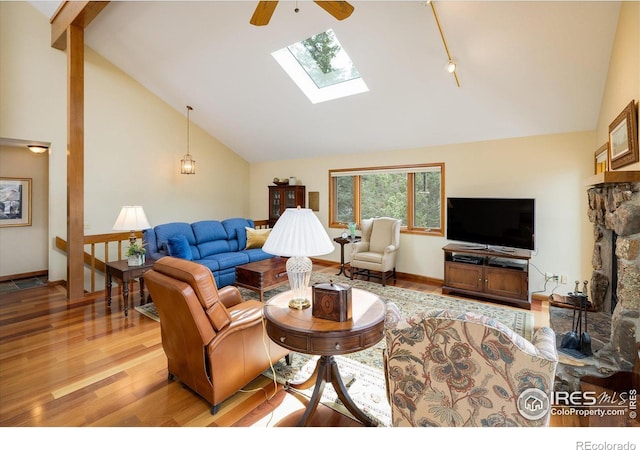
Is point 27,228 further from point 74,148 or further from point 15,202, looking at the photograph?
point 74,148

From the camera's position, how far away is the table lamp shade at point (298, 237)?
1814 mm

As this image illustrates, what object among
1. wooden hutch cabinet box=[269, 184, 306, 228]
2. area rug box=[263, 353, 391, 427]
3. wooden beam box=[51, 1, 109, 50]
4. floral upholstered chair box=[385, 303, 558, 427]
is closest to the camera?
floral upholstered chair box=[385, 303, 558, 427]

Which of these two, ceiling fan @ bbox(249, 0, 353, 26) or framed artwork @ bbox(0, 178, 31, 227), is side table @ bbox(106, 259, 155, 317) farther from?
ceiling fan @ bbox(249, 0, 353, 26)

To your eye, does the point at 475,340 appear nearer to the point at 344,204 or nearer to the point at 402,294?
the point at 402,294

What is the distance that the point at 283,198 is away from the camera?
21.7 ft

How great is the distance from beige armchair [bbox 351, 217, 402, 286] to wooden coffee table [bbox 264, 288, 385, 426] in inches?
110

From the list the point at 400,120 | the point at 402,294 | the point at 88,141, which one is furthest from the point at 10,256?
the point at 400,120

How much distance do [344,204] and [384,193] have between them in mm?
898

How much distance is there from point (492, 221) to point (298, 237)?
3379 millimetres

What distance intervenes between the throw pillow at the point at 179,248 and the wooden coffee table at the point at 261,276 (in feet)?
2.28

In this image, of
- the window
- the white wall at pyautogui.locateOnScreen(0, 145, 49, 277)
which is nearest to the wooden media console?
the window

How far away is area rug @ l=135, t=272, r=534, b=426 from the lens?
2.11 metres

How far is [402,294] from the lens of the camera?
4414 millimetres

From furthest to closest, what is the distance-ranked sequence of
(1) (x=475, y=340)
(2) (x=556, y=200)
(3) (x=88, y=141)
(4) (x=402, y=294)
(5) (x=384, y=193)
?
1. (5) (x=384, y=193)
2. (3) (x=88, y=141)
3. (4) (x=402, y=294)
4. (2) (x=556, y=200)
5. (1) (x=475, y=340)
